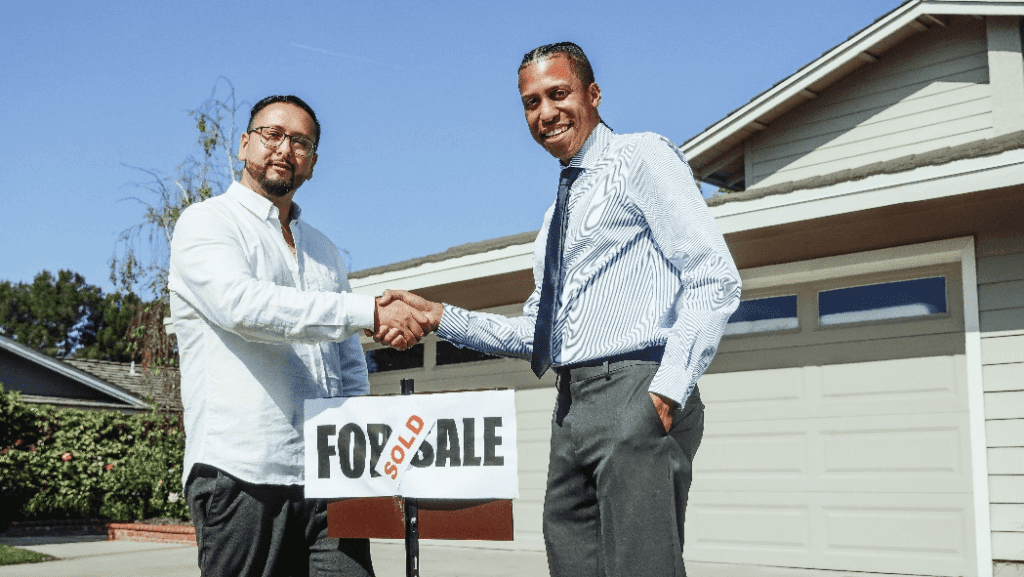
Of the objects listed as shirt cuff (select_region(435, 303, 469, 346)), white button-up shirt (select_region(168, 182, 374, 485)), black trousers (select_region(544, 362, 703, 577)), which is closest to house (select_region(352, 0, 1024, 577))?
shirt cuff (select_region(435, 303, 469, 346))

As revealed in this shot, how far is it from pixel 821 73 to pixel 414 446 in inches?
351

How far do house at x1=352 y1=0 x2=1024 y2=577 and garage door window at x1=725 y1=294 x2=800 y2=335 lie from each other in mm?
12

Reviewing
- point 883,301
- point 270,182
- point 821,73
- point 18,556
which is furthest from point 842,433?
point 18,556

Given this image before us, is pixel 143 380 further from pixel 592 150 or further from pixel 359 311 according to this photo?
pixel 592 150

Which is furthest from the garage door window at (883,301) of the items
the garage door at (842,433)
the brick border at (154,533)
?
the brick border at (154,533)

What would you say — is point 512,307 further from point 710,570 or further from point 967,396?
point 967,396

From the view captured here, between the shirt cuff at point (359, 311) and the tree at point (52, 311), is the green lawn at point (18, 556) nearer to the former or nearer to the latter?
the shirt cuff at point (359, 311)

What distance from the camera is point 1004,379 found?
690 centimetres

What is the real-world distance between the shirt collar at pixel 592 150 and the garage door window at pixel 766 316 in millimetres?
5901

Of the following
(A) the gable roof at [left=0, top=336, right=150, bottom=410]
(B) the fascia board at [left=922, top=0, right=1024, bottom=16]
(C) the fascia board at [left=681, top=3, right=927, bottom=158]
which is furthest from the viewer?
(A) the gable roof at [left=0, top=336, right=150, bottom=410]

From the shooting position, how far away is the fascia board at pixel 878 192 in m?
6.38

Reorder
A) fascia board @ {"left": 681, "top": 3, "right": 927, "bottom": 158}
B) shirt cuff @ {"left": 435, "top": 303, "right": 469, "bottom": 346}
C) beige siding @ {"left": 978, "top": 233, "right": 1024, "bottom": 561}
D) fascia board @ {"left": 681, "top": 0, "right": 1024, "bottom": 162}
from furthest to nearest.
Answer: fascia board @ {"left": 681, "top": 3, "right": 927, "bottom": 158}, fascia board @ {"left": 681, "top": 0, "right": 1024, "bottom": 162}, beige siding @ {"left": 978, "top": 233, "right": 1024, "bottom": 561}, shirt cuff @ {"left": 435, "top": 303, "right": 469, "bottom": 346}

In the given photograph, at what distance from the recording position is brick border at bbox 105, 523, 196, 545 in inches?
449

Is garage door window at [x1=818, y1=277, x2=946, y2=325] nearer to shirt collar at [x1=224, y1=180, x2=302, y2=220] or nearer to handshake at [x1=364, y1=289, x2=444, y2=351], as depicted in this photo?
handshake at [x1=364, y1=289, x2=444, y2=351]
